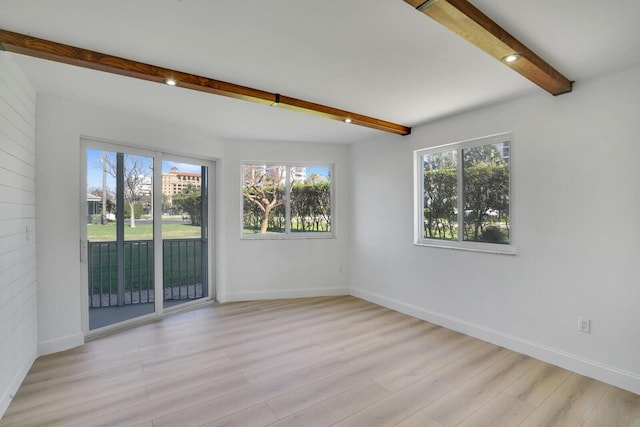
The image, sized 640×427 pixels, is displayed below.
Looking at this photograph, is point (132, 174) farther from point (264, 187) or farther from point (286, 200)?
point (286, 200)

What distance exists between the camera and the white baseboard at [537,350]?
2.40 metres

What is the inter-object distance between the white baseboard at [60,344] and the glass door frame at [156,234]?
0.15 meters

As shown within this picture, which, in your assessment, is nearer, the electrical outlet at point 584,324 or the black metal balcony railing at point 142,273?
the electrical outlet at point 584,324

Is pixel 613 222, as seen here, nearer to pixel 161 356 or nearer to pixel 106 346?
pixel 161 356

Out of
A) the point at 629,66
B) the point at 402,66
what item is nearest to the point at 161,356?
the point at 402,66

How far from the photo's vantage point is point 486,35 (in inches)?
71.1

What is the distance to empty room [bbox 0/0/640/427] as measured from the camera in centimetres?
197

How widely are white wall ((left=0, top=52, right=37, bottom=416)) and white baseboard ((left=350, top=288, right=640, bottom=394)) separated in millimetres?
3803

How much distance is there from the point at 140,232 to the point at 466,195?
12.4 ft

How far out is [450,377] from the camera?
2.54m

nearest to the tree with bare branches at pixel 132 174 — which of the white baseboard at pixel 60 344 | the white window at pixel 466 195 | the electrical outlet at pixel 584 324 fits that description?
the white baseboard at pixel 60 344

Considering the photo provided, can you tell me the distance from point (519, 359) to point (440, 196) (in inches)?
73.1

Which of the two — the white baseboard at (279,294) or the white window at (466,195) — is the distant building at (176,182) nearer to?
the white baseboard at (279,294)

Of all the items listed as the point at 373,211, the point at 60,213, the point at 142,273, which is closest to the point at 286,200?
the point at 373,211
